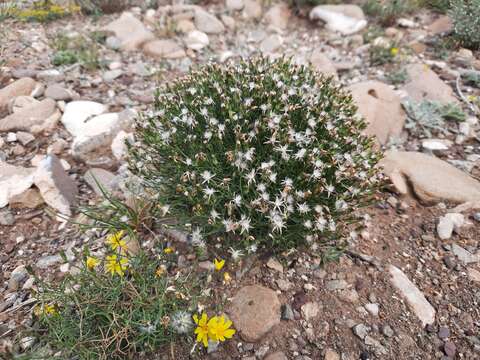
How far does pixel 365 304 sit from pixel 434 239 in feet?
2.95

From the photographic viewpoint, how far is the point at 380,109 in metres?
4.25

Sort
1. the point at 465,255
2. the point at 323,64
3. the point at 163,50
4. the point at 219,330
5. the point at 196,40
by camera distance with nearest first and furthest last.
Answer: the point at 219,330 < the point at 465,255 < the point at 323,64 < the point at 163,50 < the point at 196,40

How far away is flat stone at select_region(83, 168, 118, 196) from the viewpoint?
3.50 meters

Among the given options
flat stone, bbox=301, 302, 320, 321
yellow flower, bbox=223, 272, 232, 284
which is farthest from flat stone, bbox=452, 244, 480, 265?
yellow flower, bbox=223, 272, 232, 284

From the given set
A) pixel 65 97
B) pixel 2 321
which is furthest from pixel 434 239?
pixel 65 97

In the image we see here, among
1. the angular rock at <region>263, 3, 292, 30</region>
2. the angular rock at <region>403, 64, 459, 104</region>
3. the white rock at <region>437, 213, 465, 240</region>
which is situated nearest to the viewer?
the white rock at <region>437, 213, 465, 240</region>

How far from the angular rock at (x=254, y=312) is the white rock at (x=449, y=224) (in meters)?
1.49

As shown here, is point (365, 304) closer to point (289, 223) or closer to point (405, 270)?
point (405, 270)

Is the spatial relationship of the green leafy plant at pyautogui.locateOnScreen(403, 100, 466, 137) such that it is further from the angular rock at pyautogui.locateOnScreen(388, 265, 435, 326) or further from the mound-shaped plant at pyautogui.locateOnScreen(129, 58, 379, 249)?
the angular rock at pyautogui.locateOnScreen(388, 265, 435, 326)

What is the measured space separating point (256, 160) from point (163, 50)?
3542 millimetres

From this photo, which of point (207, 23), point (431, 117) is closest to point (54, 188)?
point (431, 117)

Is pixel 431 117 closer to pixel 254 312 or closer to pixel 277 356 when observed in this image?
pixel 254 312

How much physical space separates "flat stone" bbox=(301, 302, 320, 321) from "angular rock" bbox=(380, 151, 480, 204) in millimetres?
1397

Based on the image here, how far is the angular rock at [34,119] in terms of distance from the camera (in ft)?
13.1
